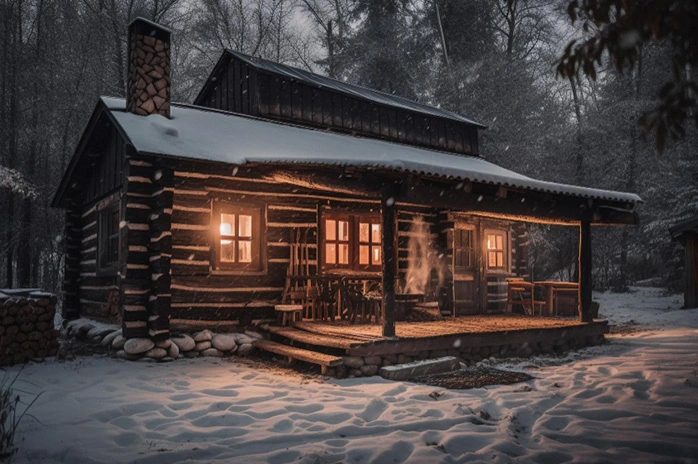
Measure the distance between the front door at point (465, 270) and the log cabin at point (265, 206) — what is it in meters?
0.05

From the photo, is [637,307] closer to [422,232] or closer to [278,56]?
[422,232]

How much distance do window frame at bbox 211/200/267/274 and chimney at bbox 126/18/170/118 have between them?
2242 mm

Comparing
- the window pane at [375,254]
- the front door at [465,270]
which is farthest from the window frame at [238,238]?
the front door at [465,270]

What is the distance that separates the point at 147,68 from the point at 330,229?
462 cm

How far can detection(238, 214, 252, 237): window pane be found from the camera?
10430 mm

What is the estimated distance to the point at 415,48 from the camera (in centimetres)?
2702

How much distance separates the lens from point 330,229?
11.5 metres

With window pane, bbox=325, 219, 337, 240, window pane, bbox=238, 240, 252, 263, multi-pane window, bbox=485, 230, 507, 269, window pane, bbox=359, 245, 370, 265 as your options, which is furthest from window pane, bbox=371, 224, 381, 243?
multi-pane window, bbox=485, 230, 507, 269

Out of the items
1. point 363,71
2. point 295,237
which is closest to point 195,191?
point 295,237

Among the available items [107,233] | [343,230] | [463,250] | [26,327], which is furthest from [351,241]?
[26,327]

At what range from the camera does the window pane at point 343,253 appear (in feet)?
37.9

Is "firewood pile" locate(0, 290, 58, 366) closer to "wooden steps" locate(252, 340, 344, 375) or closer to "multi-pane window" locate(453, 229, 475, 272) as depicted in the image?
"wooden steps" locate(252, 340, 344, 375)

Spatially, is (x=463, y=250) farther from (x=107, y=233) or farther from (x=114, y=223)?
(x=107, y=233)

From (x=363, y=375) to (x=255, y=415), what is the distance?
2.53 m
